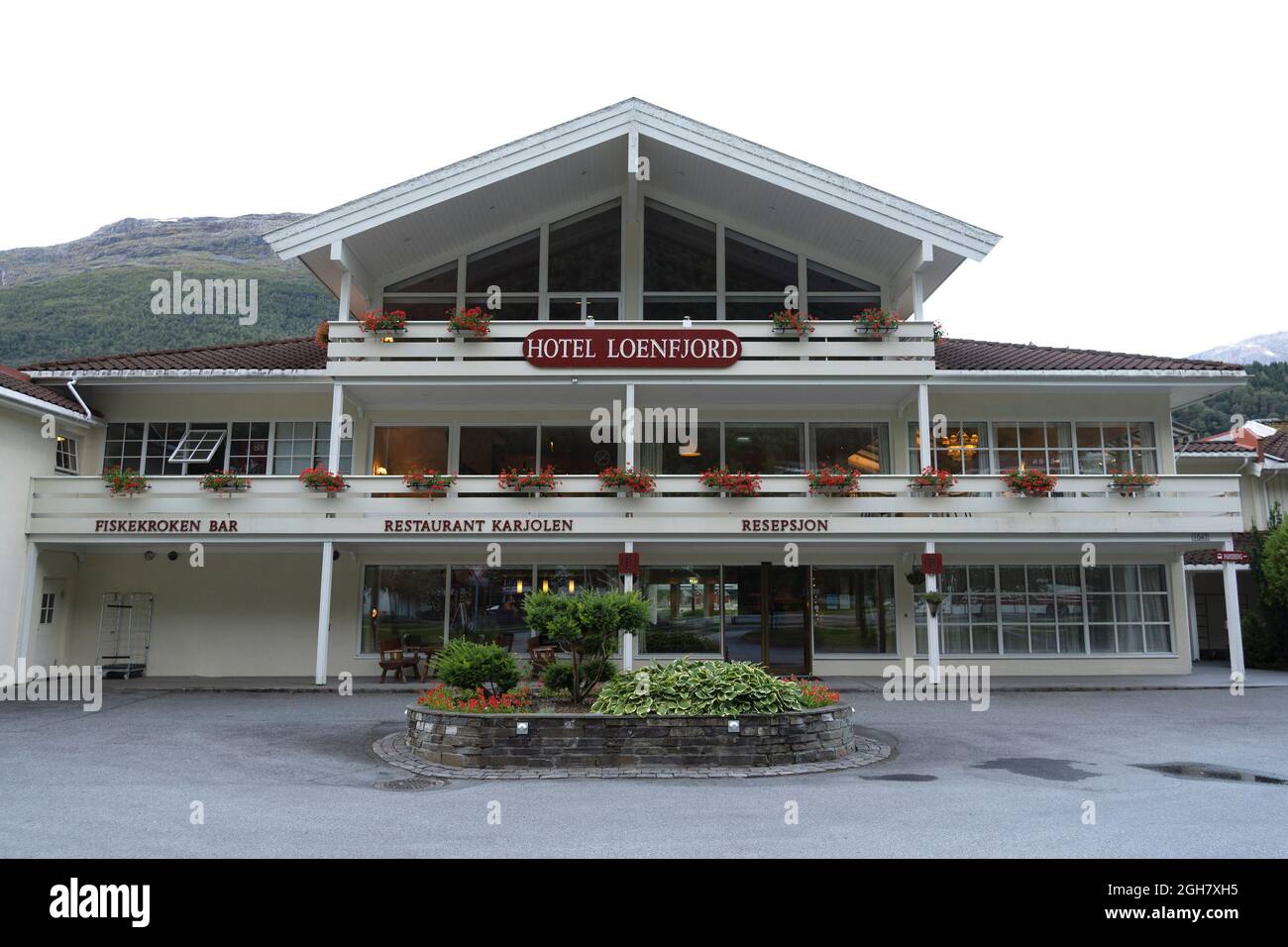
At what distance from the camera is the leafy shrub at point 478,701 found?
11359 mm

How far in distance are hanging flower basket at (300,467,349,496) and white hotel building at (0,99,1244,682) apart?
333 millimetres

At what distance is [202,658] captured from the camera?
2017 centimetres

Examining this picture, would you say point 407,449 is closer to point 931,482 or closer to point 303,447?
point 303,447

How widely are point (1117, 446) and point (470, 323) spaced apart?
14554 millimetres

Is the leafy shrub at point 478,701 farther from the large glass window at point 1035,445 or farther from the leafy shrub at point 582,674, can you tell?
the large glass window at point 1035,445

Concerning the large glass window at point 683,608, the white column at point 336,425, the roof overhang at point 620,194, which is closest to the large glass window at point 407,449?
the white column at point 336,425

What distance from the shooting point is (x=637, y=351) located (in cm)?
1903

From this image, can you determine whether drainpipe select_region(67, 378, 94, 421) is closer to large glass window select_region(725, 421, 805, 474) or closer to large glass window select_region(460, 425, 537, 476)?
large glass window select_region(460, 425, 537, 476)

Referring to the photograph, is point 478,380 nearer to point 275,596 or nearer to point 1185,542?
point 275,596

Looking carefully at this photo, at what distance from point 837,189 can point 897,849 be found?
15.1 metres

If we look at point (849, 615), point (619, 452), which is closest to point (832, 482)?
point (849, 615)

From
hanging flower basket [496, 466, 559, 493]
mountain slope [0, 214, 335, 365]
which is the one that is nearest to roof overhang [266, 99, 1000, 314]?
hanging flower basket [496, 466, 559, 493]

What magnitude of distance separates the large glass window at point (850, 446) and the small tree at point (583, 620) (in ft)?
30.3

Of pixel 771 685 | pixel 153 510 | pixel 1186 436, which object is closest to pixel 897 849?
pixel 771 685
